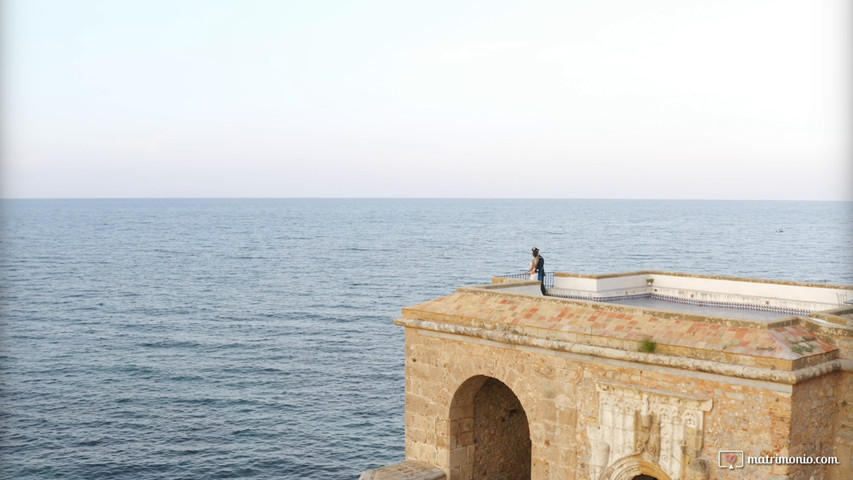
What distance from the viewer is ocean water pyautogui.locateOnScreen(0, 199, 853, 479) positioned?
3366 centimetres

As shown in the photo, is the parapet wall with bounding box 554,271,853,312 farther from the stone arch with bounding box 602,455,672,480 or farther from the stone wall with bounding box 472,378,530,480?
the stone arch with bounding box 602,455,672,480

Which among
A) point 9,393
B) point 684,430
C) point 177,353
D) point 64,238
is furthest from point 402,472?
point 64,238

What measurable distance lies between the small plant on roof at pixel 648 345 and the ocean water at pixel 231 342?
155 inches

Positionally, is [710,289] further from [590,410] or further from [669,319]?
[590,410]

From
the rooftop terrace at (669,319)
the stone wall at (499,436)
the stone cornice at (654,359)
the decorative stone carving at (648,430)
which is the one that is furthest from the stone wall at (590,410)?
the stone wall at (499,436)

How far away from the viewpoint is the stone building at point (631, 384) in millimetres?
15773

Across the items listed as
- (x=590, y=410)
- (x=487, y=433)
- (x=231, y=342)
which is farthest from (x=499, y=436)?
(x=231, y=342)

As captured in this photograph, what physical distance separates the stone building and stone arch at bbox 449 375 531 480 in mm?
43

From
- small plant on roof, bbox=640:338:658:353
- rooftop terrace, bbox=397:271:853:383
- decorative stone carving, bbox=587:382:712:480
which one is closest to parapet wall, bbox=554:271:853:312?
rooftop terrace, bbox=397:271:853:383

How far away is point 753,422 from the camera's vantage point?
51.4ft

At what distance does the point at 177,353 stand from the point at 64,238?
9205 cm

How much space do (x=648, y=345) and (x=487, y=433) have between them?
6.53 m

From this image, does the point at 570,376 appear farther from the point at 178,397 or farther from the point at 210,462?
the point at 178,397

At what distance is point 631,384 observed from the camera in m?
17.2
